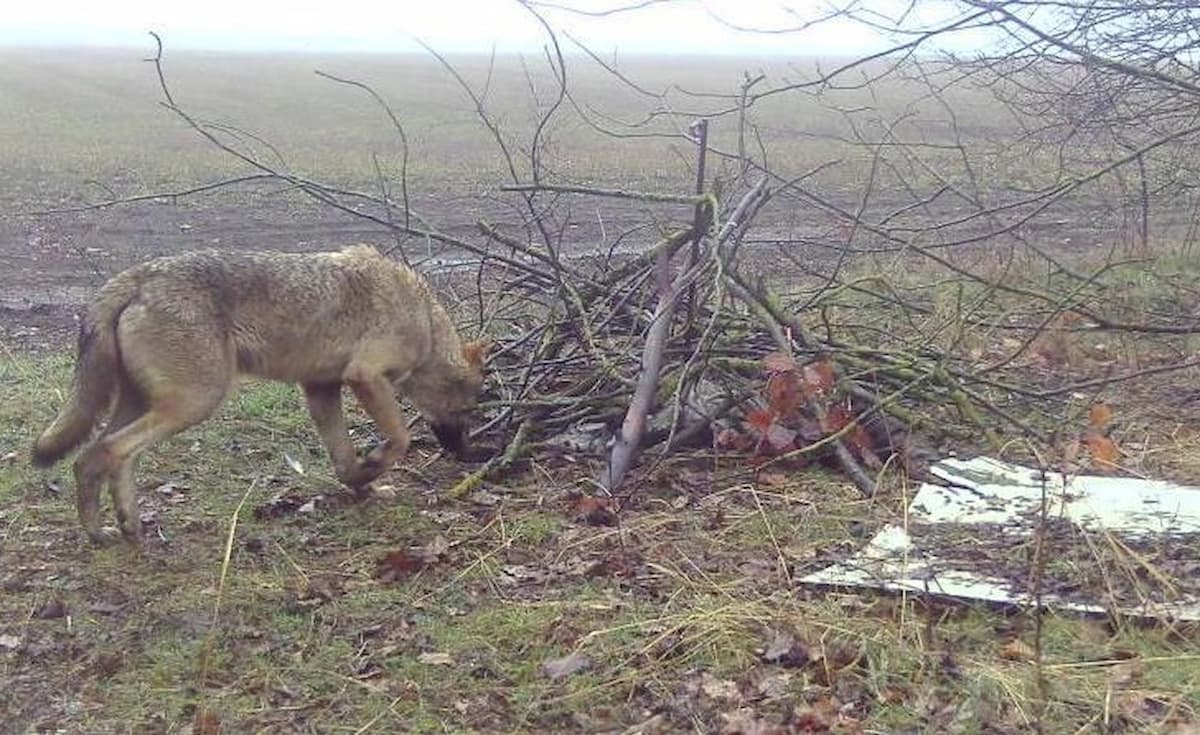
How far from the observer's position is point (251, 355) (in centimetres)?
704

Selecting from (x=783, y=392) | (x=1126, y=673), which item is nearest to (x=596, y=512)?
(x=783, y=392)

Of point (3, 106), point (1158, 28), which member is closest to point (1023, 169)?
point (1158, 28)

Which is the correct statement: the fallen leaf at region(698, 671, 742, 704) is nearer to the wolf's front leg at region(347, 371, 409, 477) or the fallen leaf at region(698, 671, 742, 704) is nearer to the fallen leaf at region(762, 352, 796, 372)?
the fallen leaf at region(762, 352, 796, 372)

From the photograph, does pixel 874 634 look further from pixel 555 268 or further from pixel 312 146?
pixel 312 146

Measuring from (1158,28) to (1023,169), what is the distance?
1862cm

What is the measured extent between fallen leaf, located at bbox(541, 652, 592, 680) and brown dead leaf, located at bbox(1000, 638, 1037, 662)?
154 cm

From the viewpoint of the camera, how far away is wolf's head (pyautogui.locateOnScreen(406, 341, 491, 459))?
26.3 feet

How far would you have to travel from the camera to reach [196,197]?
2114 centimetres

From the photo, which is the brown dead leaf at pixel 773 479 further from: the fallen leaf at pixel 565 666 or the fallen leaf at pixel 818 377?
the fallen leaf at pixel 565 666

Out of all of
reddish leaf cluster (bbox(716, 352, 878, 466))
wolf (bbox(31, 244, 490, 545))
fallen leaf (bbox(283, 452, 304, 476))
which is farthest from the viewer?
fallen leaf (bbox(283, 452, 304, 476))

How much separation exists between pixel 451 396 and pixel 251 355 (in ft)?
4.54

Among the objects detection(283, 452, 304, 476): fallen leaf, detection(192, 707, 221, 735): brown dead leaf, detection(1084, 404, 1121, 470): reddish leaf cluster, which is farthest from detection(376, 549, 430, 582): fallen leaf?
detection(1084, 404, 1121, 470): reddish leaf cluster

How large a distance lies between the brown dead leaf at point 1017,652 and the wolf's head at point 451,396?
12.4ft

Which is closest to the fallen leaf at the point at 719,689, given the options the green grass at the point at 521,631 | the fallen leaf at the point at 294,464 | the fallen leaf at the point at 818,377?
the green grass at the point at 521,631
